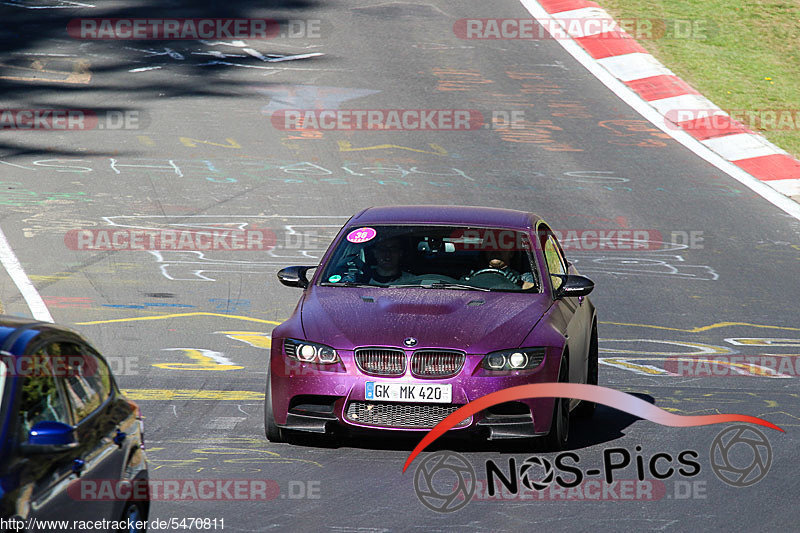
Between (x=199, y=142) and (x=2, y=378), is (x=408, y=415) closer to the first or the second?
(x=2, y=378)

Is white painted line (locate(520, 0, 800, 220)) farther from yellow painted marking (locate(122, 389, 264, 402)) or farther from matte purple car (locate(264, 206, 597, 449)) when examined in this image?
yellow painted marking (locate(122, 389, 264, 402))

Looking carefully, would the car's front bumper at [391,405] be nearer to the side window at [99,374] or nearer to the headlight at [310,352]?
the headlight at [310,352]

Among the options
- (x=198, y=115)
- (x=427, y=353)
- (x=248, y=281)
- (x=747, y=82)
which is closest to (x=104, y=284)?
(x=248, y=281)

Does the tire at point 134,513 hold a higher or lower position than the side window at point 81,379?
lower

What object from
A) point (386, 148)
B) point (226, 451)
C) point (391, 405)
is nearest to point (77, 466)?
point (226, 451)

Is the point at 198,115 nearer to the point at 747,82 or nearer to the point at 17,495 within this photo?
the point at 747,82

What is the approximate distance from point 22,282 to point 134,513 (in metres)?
7.89

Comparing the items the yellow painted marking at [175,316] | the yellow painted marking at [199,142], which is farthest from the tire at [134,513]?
the yellow painted marking at [199,142]

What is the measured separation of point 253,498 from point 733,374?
525 centimetres

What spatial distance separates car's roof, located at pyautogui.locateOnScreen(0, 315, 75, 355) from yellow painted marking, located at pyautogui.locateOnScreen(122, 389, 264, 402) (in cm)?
381

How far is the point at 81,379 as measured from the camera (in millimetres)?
5449

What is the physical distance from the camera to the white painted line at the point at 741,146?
2002 centimetres

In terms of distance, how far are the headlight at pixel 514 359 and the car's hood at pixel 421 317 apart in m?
0.05

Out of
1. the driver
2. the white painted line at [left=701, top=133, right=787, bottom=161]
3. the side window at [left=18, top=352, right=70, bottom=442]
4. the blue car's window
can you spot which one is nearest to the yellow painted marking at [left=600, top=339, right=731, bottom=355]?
the driver
